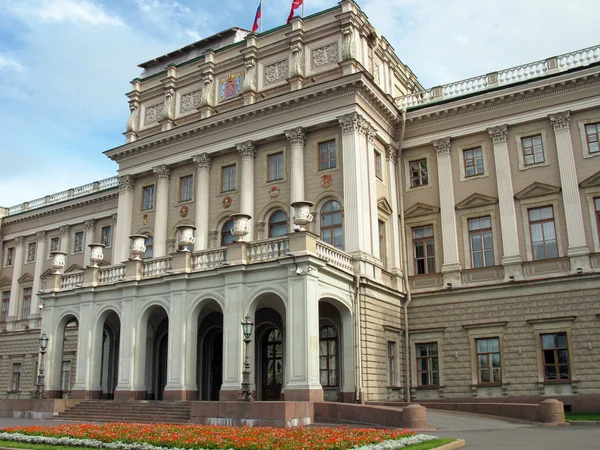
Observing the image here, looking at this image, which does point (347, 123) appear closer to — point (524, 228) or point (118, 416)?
point (524, 228)

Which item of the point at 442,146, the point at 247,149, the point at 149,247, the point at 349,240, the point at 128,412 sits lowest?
the point at 128,412

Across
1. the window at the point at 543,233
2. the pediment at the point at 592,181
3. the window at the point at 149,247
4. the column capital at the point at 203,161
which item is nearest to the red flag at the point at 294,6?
the column capital at the point at 203,161

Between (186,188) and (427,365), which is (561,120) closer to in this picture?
(427,365)

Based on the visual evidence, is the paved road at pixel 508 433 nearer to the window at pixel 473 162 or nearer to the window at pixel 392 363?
the window at pixel 392 363

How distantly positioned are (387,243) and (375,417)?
507 inches

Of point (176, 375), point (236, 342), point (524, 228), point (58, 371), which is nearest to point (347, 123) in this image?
point (524, 228)

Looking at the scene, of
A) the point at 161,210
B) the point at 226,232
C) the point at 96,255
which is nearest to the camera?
the point at 96,255

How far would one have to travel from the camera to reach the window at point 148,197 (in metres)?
39.2

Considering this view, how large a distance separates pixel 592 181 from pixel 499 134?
5178 mm

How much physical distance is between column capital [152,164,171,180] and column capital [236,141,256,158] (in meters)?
5.43

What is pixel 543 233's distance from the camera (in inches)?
1229

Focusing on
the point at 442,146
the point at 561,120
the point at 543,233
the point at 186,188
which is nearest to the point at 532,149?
the point at 561,120

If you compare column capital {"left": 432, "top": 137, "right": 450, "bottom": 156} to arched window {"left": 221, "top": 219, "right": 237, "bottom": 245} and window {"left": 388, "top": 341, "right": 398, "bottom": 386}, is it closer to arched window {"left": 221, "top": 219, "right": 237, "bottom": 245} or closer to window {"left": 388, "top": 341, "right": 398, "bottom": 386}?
window {"left": 388, "top": 341, "right": 398, "bottom": 386}

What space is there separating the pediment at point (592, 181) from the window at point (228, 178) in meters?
18.1
